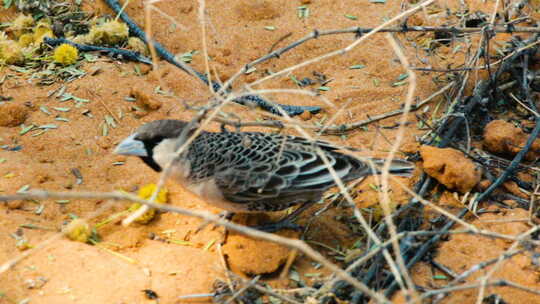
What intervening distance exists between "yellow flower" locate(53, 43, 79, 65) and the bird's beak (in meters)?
1.78

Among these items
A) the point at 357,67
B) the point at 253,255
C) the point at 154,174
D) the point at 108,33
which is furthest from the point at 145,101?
the point at 357,67

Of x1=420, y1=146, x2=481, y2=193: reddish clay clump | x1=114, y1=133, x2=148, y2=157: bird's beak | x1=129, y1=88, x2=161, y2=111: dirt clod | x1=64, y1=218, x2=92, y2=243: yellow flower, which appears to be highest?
x1=114, y1=133, x2=148, y2=157: bird's beak

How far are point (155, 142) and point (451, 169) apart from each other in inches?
77.2

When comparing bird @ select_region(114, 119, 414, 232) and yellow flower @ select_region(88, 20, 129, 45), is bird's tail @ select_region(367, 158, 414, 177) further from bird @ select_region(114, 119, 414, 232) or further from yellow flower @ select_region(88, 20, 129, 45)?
yellow flower @ select_region(88, 20, 129, 45)

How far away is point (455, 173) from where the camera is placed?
3801 millimetres

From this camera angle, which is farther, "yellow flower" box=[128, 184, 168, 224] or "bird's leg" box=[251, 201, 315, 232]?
"bird's leg" box=[251, 201, 315, 232]

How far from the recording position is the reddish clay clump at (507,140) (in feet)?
13.5

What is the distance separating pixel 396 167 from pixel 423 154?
0.47 meters

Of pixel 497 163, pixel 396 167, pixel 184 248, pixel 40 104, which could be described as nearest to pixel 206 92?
pixel 40 104

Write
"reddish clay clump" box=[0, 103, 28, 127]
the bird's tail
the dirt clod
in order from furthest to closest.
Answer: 1. the dirt clod
2. "reddish clay clump" box=[0, 103, 28, 127]
3. the bird's tail

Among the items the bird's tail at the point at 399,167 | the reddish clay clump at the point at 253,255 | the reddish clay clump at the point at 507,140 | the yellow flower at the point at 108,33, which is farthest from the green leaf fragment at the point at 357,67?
the reddish clay clump at the point at 253,255

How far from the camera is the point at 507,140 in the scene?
4.10 metres

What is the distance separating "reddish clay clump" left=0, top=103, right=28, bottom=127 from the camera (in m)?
4.43

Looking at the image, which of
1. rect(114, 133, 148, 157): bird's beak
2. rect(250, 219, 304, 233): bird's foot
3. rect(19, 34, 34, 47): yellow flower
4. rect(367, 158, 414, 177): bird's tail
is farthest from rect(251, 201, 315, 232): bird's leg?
rect(19, 34, 34, 47): yellow flower
